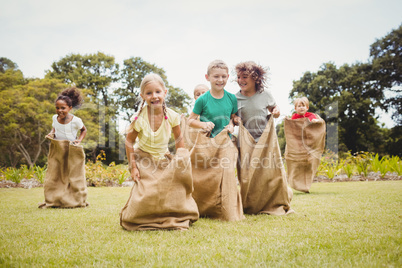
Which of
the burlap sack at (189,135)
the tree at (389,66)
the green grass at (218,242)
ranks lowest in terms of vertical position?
the green grass at (218,242)

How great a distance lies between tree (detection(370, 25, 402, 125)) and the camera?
2656cm

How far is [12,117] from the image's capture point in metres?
21.1

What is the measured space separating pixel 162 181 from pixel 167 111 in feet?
2.70

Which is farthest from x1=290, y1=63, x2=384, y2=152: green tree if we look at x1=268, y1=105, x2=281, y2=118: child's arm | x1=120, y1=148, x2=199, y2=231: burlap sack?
x1=120, y1=148, x2=199, y2=231: burlap sack

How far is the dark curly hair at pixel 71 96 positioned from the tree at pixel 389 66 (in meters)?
28.6

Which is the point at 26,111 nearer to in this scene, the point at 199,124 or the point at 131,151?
the point at 131,151

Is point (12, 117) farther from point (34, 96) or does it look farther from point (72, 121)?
point (72, 121)

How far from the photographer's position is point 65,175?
523cm

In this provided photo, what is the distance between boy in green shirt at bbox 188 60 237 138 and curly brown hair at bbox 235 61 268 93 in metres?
0.40

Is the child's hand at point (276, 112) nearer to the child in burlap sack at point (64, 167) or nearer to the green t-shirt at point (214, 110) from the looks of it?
the green t-shirt at point (214, 110)

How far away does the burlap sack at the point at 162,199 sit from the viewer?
3094 millimetres

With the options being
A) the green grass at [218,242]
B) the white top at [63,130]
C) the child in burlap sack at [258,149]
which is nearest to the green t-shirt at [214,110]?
the child in burlap sack at [258,149]

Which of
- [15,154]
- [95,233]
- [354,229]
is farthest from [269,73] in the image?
[15,154]

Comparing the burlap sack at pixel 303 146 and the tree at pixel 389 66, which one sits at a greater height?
the tree at pixel 389 66
